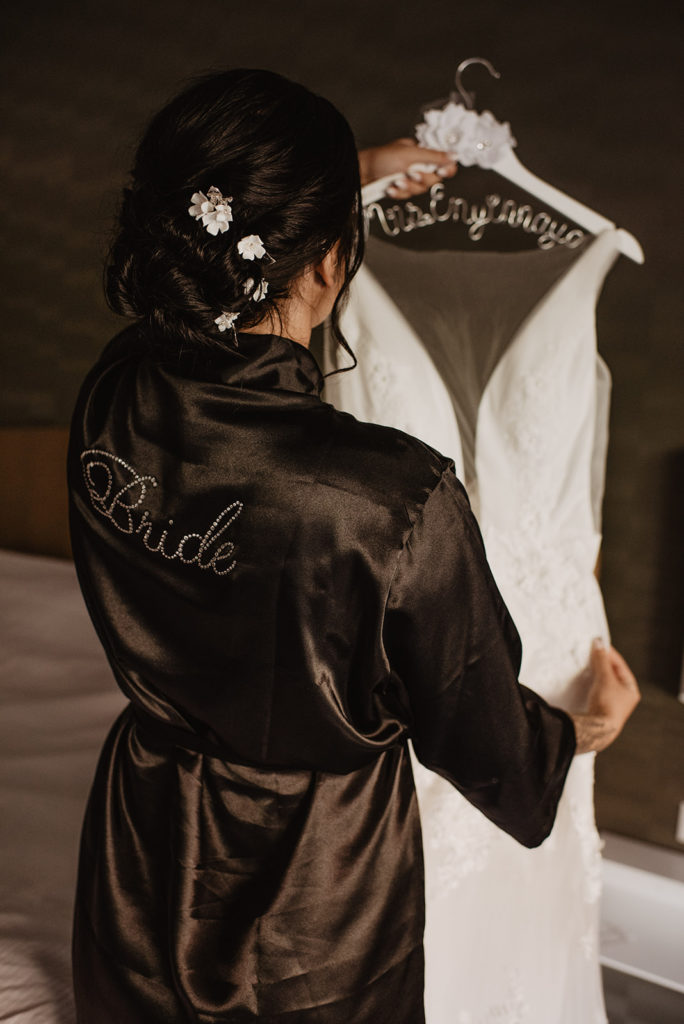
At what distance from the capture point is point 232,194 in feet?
1.82

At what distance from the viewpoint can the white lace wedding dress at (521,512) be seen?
41.5 inches

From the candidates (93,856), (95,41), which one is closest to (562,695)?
(93,856)

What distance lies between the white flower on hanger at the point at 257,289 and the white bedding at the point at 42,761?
0.83 metres

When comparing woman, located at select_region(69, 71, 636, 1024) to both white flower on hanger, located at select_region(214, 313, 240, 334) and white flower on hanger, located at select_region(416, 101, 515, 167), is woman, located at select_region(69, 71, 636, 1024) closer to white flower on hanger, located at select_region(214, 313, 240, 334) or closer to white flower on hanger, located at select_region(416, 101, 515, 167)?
white flower on hanger, located at select_region(214, 313, 240, 334)

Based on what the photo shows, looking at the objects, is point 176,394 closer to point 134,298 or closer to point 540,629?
point 134,298

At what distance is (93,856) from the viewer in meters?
0.77

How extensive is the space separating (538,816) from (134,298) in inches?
25.5

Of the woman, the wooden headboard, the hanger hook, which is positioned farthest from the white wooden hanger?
the wooden headboard

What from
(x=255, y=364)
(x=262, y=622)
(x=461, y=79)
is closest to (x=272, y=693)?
(x=262, y=622)

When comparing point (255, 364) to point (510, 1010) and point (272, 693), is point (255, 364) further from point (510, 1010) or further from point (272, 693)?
point (510, 1010)

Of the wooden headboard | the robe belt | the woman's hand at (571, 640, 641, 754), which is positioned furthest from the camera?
the wooden headboard

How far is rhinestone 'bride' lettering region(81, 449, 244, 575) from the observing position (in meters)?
0.59

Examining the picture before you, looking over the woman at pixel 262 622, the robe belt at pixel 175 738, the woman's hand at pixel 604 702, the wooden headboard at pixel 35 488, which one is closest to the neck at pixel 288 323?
the woman at pixel 262 622

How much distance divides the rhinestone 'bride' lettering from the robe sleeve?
0.15 m
